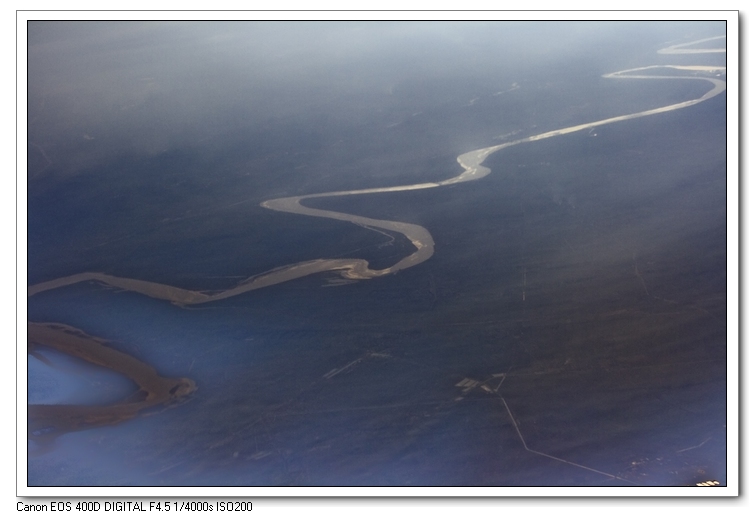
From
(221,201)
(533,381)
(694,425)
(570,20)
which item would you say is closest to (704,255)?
(694,425)

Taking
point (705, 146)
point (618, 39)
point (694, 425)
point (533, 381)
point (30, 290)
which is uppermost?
point (618, 39)

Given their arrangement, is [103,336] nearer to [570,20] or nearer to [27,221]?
[27,221]

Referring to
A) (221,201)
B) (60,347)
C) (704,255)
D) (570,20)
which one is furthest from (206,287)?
(704,255)

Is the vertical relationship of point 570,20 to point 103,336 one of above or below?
above

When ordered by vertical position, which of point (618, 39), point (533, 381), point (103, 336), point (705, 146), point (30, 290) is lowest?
point (533, 381)

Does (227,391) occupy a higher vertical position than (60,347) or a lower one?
lower

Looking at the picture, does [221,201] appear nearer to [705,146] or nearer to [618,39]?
[618,39]
